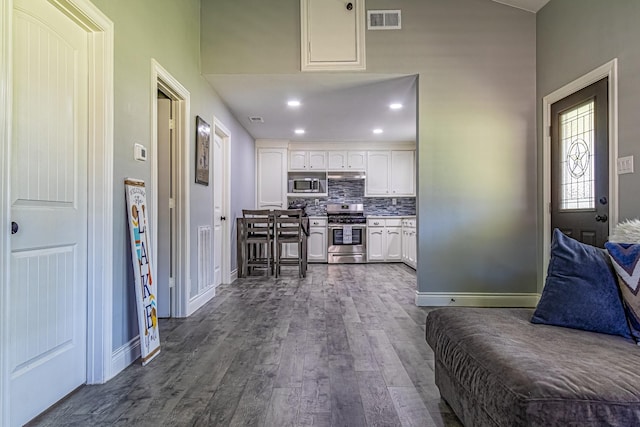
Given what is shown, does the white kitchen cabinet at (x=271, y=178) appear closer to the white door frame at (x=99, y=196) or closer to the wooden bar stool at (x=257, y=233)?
the wooden bar stool at (x=257, y=233)

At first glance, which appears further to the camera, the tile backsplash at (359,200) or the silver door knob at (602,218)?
the tile backsplash at (359,200)

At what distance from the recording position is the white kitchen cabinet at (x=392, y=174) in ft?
22.7

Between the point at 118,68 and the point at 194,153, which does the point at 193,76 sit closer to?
the point at 194,153

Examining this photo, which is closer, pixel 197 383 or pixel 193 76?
pixel 197 383

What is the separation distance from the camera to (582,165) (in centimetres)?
288

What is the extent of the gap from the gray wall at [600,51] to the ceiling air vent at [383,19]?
1.37 m

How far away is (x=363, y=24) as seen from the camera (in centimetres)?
345

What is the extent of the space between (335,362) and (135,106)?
79.4 inches

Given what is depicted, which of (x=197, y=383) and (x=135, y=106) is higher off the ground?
(x=135, y=106)

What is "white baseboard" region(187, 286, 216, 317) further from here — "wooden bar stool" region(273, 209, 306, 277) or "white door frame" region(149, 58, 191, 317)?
"wooden bar stool" region(273, 209, 306, 277)

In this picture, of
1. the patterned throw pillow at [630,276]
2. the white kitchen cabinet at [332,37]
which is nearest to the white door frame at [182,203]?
the white kitchen cabinet at [332,37]

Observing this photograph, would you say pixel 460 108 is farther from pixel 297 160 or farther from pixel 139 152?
pixel 297 160

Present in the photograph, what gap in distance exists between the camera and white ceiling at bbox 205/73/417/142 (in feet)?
11.8

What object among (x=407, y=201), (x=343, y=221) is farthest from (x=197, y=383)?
(x=407, y=201)
